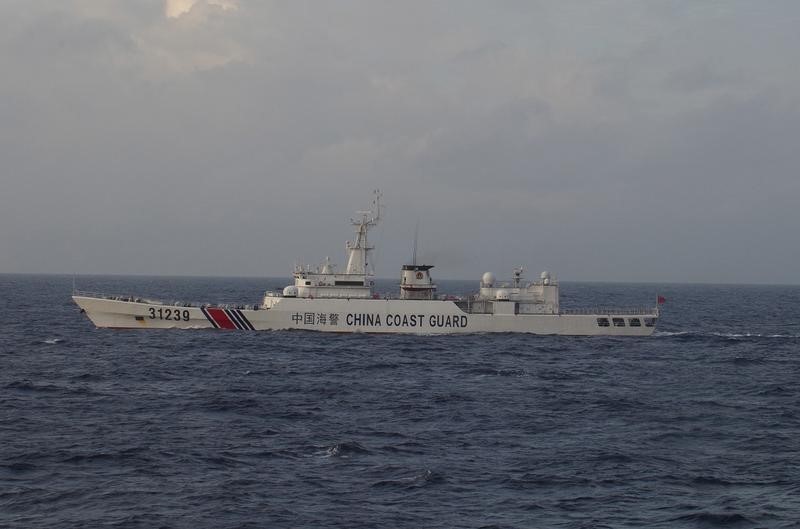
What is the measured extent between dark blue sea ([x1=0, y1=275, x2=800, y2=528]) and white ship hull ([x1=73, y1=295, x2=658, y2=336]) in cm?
884

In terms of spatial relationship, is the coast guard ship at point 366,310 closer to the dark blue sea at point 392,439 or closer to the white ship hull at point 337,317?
the white ship hull at point 337,317

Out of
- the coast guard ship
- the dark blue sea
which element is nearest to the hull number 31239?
the coast guard ship

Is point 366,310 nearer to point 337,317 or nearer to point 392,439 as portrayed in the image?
point 337,317

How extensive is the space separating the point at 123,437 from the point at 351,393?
12.5 meters

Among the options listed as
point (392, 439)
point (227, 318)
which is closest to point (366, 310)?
point (227, 318)

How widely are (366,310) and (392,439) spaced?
114 feet

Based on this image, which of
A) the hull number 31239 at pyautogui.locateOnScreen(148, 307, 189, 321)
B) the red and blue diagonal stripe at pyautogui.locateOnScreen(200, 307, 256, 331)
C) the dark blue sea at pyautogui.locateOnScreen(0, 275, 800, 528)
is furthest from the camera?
the hull number 31239 at pyautogui.locateOnScreen(148, 307, 189, 321)

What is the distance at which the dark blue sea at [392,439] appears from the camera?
72.0ft

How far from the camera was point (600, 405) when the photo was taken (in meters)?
37.1

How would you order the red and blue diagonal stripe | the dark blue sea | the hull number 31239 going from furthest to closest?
1. the hull number 31239
2. the red and blue diagonal stripe
3. the dark blue sea

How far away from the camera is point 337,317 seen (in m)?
64.2

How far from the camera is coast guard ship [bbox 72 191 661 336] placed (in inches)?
2525

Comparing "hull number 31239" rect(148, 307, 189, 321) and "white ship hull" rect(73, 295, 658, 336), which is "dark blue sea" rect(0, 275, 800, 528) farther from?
"hull number 31239" rect(148, 307, 189, 321)

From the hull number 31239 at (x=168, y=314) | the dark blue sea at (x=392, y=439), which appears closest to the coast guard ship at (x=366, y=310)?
the hull number 31239 at (x=168, y=314)
